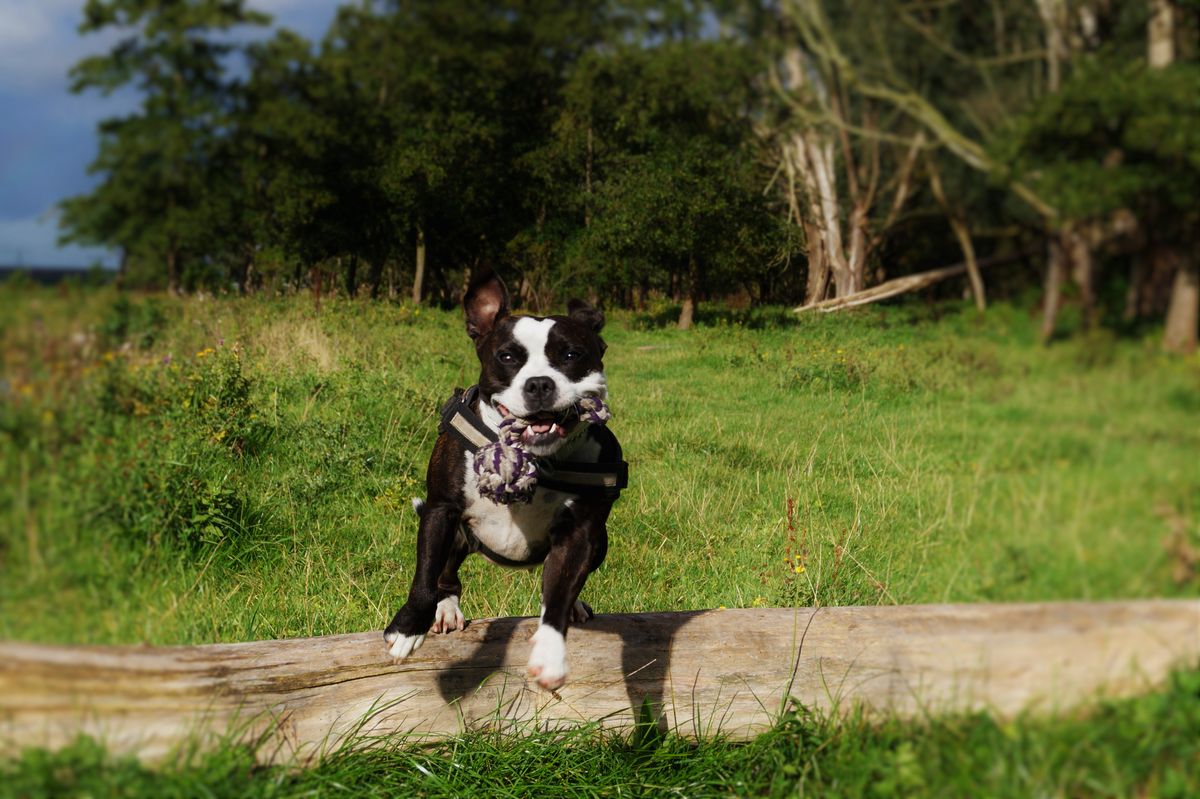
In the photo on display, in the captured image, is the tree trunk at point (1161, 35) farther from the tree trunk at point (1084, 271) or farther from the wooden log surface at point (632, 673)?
the wooden log surface at point (632, 673)

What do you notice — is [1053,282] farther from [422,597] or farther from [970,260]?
[422,597]

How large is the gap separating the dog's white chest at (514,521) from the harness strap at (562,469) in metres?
0.06

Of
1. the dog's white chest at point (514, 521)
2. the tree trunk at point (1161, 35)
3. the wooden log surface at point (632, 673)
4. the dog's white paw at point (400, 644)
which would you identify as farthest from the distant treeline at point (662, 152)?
A: the dog's white paw at point (400, 644)

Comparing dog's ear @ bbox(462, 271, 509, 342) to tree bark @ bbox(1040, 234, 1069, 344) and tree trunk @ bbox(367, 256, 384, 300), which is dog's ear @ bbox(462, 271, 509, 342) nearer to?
tree trunk @ bbox(367, 256, 384, 300)

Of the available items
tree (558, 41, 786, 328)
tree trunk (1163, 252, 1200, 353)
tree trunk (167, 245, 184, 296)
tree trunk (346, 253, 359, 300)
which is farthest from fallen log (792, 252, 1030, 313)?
tree trunk (167, 245, 184, 296)

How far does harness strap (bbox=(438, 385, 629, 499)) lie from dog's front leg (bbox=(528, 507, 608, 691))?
89mm

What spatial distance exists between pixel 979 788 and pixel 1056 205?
2071 mm

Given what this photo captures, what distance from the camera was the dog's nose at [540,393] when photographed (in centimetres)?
299

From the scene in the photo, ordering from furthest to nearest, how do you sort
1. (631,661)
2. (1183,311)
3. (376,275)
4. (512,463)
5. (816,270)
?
(816,270) < (376,275) < (631,661) < (1183,311) < (512,463)

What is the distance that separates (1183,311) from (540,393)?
224 centimetres

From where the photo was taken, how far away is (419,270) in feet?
13.9

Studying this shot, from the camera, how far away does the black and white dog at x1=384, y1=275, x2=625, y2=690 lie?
10.0 feet

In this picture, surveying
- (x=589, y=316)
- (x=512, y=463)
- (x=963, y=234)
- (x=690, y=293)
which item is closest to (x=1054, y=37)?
(x=963, y=234)

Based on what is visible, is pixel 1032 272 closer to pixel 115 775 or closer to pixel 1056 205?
pixel 1056 205
